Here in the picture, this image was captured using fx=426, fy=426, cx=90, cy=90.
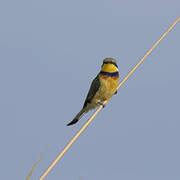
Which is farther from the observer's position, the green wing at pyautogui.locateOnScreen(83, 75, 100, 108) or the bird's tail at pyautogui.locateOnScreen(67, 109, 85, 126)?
the green wing at pyautogui.locateOnScreen(83, 75, 100, 108)

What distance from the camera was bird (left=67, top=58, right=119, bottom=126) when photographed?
237 inches

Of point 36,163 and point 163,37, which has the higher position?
point 163,37

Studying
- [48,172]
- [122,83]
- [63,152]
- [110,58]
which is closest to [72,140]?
[63,152]

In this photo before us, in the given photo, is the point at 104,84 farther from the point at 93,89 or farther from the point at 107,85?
the point at 93,89

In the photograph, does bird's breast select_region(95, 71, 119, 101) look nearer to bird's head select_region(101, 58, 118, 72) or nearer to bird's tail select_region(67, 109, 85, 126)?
bird's head select_region(101, 58, 118, 72)

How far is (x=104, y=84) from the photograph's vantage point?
607 cm

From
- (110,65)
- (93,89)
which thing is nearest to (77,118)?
(93,89)

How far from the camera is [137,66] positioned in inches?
112

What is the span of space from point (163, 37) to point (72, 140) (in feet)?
2.89

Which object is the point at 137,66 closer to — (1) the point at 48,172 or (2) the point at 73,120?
(1) the point at 48,172

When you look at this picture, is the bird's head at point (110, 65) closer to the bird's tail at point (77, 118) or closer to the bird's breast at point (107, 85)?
the bird's breast at point (107, 85)

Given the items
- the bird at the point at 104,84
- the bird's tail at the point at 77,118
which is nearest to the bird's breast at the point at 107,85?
the bird at the point at 104,84

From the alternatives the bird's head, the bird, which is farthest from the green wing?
the bird's head

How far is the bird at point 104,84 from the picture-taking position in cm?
602
